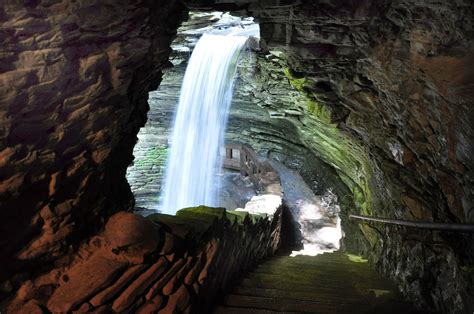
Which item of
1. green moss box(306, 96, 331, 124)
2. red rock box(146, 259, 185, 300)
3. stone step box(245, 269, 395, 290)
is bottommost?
stone step box(245, 269, 395, 290)

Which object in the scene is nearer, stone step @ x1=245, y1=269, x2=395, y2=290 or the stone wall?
the stone wall

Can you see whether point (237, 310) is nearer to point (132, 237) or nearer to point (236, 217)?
point (236, 217)

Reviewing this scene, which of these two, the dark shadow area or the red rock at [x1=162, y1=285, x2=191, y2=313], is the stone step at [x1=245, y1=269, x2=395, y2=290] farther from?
the dark shadow area

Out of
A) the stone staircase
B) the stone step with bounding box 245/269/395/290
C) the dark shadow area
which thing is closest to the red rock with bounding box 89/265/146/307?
the stone staircase

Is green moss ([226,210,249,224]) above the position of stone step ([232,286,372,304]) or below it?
above

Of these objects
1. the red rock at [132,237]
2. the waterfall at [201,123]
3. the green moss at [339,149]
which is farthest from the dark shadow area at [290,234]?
the red rock at [132,237]

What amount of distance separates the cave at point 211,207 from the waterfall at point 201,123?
3.86 metres

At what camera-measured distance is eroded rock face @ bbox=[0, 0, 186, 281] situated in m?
2.64

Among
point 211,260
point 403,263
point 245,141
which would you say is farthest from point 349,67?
point 245,141

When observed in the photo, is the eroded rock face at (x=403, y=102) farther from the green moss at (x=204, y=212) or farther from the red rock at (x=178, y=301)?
the red rock at (x=178, y=301)

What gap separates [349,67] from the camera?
604 cm

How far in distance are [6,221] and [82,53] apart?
1.48m

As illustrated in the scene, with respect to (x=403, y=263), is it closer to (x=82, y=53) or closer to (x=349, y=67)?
(x=349, y=67)

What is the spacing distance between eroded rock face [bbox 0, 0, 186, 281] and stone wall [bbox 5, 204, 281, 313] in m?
0.24
